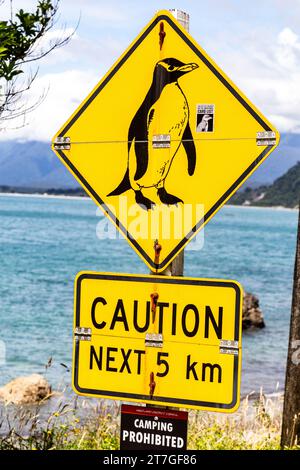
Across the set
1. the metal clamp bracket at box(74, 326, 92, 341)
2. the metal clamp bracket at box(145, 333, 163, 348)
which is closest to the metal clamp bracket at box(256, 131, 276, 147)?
the metal clamp bracket at box(145, 333, 163, 348)

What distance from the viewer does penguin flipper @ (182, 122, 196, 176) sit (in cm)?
409

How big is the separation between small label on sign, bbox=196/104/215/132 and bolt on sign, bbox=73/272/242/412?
77cm

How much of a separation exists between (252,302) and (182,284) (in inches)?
1002

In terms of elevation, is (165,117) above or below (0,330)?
above

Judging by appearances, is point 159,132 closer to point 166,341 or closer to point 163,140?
point 163,140

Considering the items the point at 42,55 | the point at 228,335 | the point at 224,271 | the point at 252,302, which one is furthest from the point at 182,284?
the point at 224,271

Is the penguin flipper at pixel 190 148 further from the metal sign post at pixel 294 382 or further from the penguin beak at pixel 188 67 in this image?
the metal sign post at pixel 294 382

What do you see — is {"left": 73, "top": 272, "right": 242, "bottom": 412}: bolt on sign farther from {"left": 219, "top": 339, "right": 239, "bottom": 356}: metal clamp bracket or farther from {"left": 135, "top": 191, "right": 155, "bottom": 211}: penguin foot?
{"left": 135, "top": 191, "right": 155, "bottom": 211}: penguin foot

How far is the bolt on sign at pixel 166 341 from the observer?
13.3 ft

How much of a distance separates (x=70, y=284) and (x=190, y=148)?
48.4m

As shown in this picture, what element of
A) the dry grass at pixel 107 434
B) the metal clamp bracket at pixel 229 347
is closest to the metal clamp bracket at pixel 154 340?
the metal clamp bracket at pixel 229 347
